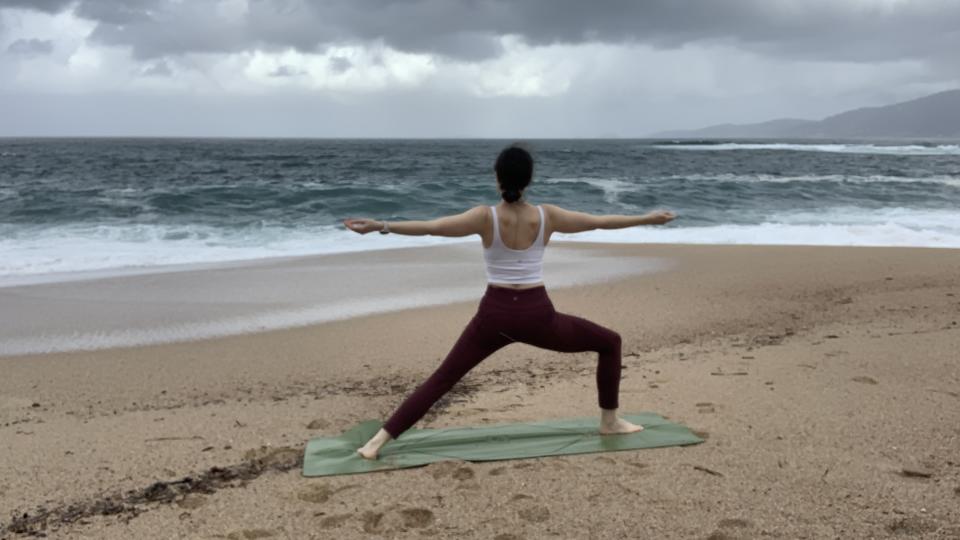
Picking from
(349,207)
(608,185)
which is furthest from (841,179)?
(349,207)

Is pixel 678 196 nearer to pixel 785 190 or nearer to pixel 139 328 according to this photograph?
pixel 785 190

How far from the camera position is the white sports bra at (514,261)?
3766 mm

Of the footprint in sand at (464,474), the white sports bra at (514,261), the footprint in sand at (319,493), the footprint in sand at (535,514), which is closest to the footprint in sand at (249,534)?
the footprint in sand at (319,493)

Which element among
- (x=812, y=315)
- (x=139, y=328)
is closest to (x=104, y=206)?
(x=139, y=328)

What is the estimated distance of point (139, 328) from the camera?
7285 mm

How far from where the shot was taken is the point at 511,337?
3.84 meters

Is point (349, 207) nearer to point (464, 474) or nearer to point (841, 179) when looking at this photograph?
point (464, 474)

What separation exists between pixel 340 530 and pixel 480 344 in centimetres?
115

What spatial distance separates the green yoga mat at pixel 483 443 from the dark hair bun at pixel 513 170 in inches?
54.9

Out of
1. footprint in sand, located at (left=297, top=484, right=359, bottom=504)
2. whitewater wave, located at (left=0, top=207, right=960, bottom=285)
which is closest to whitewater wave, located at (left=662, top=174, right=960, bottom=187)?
whitewater wave, located at (left=0, top=207, right=960, bottom=285)

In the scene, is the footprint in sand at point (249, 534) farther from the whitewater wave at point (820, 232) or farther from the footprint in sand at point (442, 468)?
the whitewater wave at point (820, 232)

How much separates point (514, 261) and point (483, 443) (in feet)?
3.68

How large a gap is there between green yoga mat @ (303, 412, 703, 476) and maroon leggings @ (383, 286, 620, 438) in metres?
0.21

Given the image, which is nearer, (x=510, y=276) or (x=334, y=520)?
(x=334, y=520)
